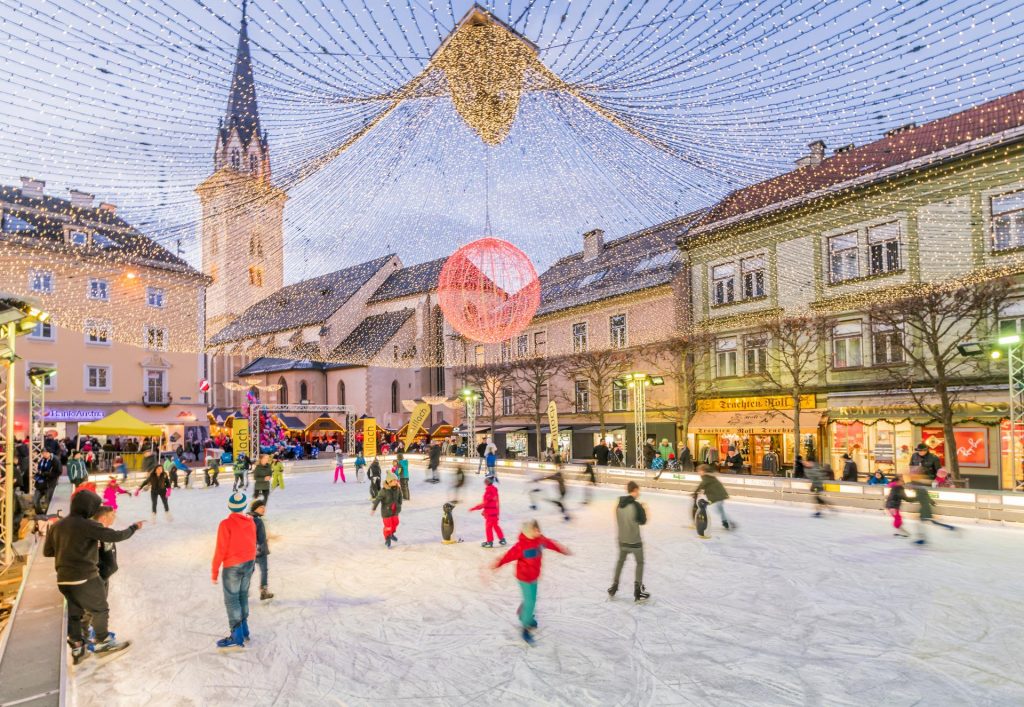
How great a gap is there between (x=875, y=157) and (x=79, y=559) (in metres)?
25.8

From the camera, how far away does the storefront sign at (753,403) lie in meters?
25.3

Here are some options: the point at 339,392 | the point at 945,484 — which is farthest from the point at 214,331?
the point at 945,484

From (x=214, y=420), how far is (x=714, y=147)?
4056 centimetres

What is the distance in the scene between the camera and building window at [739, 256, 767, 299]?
1071 inches

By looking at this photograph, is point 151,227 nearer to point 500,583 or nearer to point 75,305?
point 75,305

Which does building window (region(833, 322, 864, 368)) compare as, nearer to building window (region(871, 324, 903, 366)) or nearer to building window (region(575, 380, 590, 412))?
building window (region(871, 324, 903, 366))

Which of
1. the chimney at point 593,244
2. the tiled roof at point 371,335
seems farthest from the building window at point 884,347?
the tiled roof at point 371,335

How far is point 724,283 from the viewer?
28.8 meters

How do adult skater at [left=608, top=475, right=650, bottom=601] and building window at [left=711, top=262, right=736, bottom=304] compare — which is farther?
building window at [left=711, top=262, right=736, bottom=304]

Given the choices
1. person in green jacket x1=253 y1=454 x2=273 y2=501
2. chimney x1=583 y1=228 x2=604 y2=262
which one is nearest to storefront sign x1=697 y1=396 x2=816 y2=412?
chimney x1=583 y1=228 x2=604 y2=262

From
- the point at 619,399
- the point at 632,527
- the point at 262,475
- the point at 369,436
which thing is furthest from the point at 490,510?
the point at 369,436

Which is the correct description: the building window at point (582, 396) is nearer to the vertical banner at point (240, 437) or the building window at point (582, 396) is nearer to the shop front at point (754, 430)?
the shop front at point (754, 430)

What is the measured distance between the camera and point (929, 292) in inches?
779

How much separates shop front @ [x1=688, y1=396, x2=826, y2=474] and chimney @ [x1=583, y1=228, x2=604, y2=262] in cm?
1381
